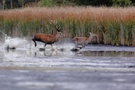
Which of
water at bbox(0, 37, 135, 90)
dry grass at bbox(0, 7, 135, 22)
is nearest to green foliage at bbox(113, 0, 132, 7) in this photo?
dry grass at bbox(0, 7, 135, 22)

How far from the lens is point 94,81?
12203mm

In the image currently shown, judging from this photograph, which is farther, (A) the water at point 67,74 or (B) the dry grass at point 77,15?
(B) the dry grass at point 77,15

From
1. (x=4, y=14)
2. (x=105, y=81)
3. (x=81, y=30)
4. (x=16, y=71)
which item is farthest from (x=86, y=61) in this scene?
(x=4, y=14)

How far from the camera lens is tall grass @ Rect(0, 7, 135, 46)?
2873 cm

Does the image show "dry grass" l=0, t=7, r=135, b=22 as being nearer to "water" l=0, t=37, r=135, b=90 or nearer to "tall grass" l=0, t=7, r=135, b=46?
"tall grass" l=0, t=7, r=135, b=46

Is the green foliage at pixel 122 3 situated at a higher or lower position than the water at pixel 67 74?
higher

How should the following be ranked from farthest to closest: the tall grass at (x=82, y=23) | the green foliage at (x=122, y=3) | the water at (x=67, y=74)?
the green foliage at (x=122, y=3) → the tall grass at (x=82, y=23) → the water at (x=67, y=74)

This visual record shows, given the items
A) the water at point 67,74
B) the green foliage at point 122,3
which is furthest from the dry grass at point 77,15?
the green foliage at point 122,3

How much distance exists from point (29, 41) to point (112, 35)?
4670mm

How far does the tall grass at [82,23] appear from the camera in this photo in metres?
→ 28.7

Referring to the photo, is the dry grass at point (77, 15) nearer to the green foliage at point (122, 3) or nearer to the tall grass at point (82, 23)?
the tall grass at point (82, 23)

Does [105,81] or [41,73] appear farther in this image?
[41,73]

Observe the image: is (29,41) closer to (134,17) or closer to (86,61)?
(134,17)

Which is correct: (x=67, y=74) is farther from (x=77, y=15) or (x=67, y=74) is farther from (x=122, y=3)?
(x=122, y=3)
